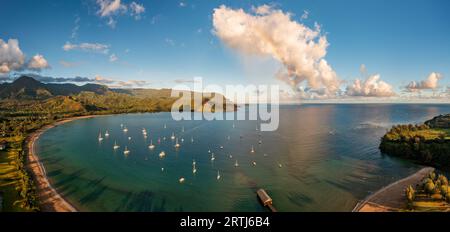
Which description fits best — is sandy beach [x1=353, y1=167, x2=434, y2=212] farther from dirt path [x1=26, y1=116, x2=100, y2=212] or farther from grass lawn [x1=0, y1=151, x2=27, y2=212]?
grass lawn [x1=0, y1=151, x2=27, y2=212]

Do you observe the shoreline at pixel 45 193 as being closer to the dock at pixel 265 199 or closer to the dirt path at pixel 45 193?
the dirt path at pixel 45 193

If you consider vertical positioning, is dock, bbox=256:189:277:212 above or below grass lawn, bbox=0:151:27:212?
below

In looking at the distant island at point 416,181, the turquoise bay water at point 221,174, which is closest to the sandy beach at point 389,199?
the distant island at point 416,181

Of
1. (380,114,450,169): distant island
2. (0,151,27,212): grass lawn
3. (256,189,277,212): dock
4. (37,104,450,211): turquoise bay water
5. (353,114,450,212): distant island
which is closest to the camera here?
(0,151,27,212): grass lawn

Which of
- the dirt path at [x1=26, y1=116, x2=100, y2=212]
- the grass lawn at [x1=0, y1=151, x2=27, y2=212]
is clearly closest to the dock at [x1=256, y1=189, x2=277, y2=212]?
the dirt path at [x1=26, y1=116, x2=100, y2=212]
